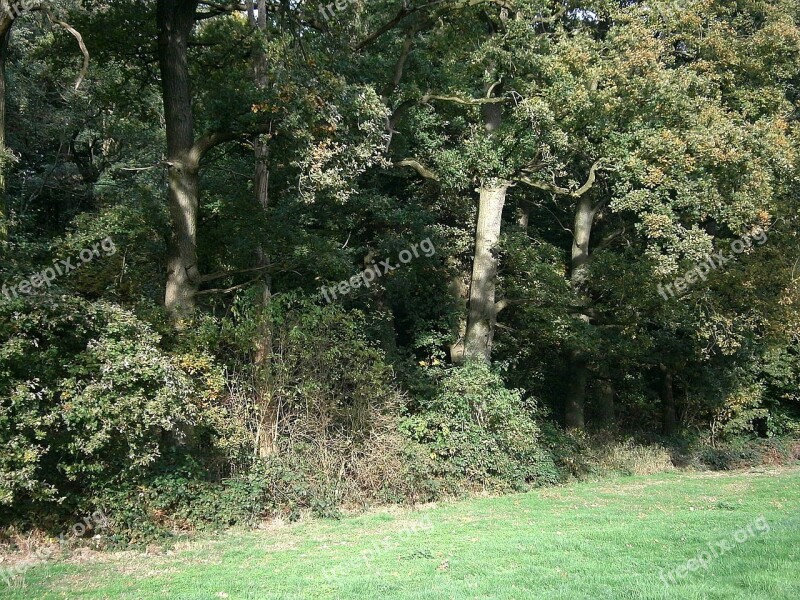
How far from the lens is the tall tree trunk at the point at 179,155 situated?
1273cm

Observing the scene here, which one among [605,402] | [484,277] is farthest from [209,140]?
[605,402]

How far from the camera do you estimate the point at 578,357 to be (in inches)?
899

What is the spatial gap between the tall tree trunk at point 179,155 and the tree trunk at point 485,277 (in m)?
8.42

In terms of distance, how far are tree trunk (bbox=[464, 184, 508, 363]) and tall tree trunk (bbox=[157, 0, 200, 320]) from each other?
8423mm

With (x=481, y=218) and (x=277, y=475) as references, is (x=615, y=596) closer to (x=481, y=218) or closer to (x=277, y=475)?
(x=277, y=475)

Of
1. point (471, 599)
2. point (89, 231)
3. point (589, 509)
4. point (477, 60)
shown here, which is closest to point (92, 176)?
point (89, 231)

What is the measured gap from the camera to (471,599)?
679cm

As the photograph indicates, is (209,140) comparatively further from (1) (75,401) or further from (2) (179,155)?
(1) (75,401)

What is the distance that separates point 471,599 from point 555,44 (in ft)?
47.2

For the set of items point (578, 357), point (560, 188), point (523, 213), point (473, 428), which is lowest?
point (473, 428)

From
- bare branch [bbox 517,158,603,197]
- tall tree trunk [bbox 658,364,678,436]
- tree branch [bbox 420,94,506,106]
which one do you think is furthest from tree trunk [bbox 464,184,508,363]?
tall tree trunk [bbox 658,364,678,436]

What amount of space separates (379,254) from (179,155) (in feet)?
23.5

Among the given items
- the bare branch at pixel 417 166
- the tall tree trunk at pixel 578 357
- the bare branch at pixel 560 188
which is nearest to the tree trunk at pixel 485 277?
the bare branch at pixel 417 166

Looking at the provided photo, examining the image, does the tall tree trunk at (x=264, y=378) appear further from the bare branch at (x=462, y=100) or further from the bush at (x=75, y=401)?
the bare branch at (x=462, y=100)
